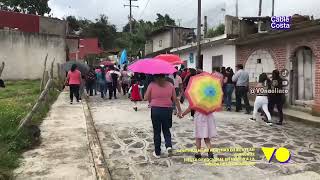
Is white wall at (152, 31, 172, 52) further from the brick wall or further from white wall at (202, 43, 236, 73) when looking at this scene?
the brick wall

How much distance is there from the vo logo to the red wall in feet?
103

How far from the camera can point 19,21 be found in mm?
36562

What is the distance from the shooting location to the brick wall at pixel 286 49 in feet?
42.5

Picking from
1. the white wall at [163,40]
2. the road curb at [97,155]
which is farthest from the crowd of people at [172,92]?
the white wall at [163,40]

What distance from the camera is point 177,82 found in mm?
13867

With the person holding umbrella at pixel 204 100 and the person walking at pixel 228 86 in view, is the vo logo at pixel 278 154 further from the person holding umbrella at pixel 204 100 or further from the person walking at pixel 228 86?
the person walking at pixel 228 86

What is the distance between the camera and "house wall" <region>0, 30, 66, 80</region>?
29.3m

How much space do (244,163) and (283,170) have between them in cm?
69

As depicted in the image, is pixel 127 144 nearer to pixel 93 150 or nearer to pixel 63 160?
pixel 93 150

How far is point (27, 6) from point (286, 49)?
171ft

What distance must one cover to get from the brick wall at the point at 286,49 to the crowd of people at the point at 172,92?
106 centimetres

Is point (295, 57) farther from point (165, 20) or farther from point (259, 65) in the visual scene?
point (165, 20)

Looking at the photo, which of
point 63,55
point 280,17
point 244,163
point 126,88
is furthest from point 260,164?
point 63,55

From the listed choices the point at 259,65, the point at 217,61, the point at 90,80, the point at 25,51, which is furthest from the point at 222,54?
the point at 25,51
